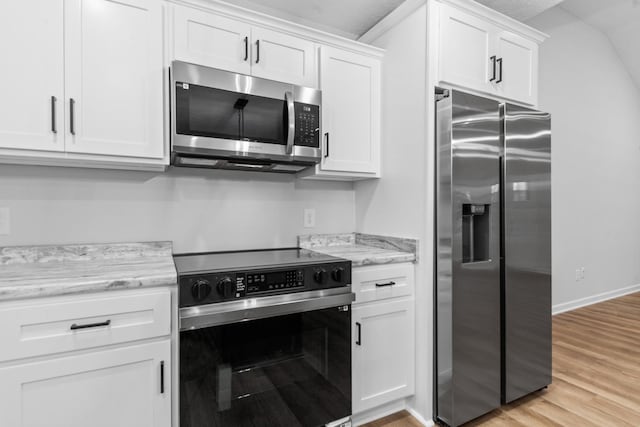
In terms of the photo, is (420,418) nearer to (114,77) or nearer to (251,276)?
(251,276)

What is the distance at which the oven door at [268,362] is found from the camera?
146 cm

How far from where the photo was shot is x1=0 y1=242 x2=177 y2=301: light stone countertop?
1262mm

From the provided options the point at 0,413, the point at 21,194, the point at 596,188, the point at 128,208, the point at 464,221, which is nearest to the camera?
the point at 0,413

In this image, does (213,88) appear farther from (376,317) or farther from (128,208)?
(376,317)

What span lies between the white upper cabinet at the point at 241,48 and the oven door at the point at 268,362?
4.04 ft

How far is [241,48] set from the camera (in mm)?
1895

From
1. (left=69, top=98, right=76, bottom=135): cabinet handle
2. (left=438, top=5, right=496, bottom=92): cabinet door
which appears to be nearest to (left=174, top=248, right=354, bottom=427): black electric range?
(left=69, top=98, right=76, bottom=135): cabinet handle

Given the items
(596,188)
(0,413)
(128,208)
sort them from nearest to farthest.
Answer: (0,413) < (128,208) < (596,188)

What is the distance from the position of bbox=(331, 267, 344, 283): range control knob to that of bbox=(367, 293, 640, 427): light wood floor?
35.2 inches

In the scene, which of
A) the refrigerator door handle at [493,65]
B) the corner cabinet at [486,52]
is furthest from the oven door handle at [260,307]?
the refrigerator door handle at [493,65]

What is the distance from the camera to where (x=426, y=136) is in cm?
197

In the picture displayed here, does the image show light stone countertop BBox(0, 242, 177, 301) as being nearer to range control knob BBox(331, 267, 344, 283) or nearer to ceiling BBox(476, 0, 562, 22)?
range control knob BBox(331, 267, 344, 283)

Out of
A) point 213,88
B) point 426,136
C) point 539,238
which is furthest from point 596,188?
point 213,88

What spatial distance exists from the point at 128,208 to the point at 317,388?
140 centimetres
